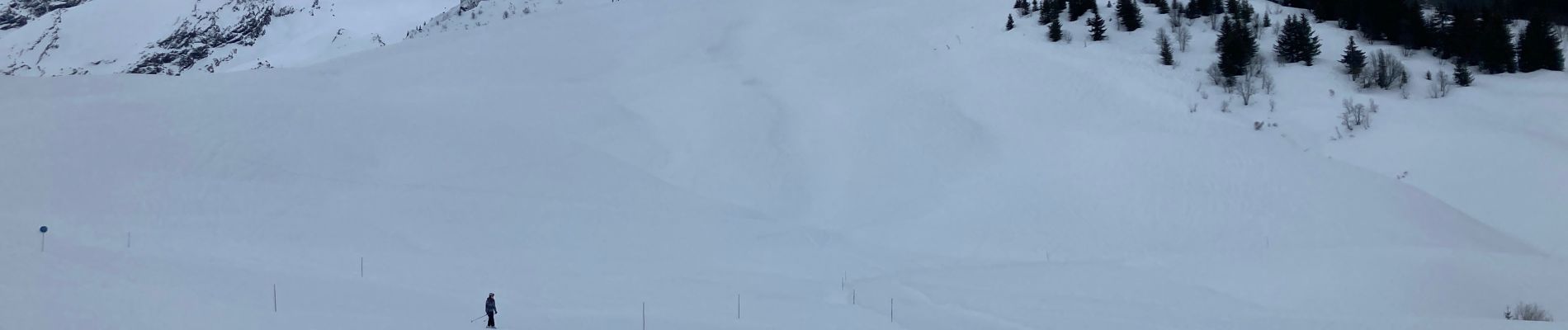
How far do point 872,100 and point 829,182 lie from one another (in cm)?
366

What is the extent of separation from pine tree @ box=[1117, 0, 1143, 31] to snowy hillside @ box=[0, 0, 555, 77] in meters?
35.6

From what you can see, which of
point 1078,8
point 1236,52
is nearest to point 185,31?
point 1078,8

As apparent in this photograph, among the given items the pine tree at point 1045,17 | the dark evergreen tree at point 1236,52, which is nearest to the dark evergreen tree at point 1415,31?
the dark evergreen tree at point 1236,52

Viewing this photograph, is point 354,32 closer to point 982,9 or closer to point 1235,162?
point 982,9

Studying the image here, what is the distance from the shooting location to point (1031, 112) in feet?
62.1

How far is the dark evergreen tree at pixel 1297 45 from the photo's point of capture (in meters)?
18.6

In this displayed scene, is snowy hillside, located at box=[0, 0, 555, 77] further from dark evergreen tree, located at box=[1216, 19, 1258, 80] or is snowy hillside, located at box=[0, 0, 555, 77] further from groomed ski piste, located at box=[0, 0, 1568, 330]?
dark evergreen tree, located at box=[1216, 19, 1258, 80]

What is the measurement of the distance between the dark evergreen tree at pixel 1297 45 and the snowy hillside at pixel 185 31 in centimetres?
3964

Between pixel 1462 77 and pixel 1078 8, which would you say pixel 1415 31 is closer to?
pixel 1462 77

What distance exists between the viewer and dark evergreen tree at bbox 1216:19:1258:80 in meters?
18.5

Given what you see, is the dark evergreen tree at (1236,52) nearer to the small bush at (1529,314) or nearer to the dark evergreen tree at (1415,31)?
the dark evergreen tree at (1415,31)

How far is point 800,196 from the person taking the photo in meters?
17.1

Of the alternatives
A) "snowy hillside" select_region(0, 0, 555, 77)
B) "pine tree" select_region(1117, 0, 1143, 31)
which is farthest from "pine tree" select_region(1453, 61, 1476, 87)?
"snowy hillside" select_region(0, 0, 555, 77)

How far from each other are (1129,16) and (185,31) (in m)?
60.5
